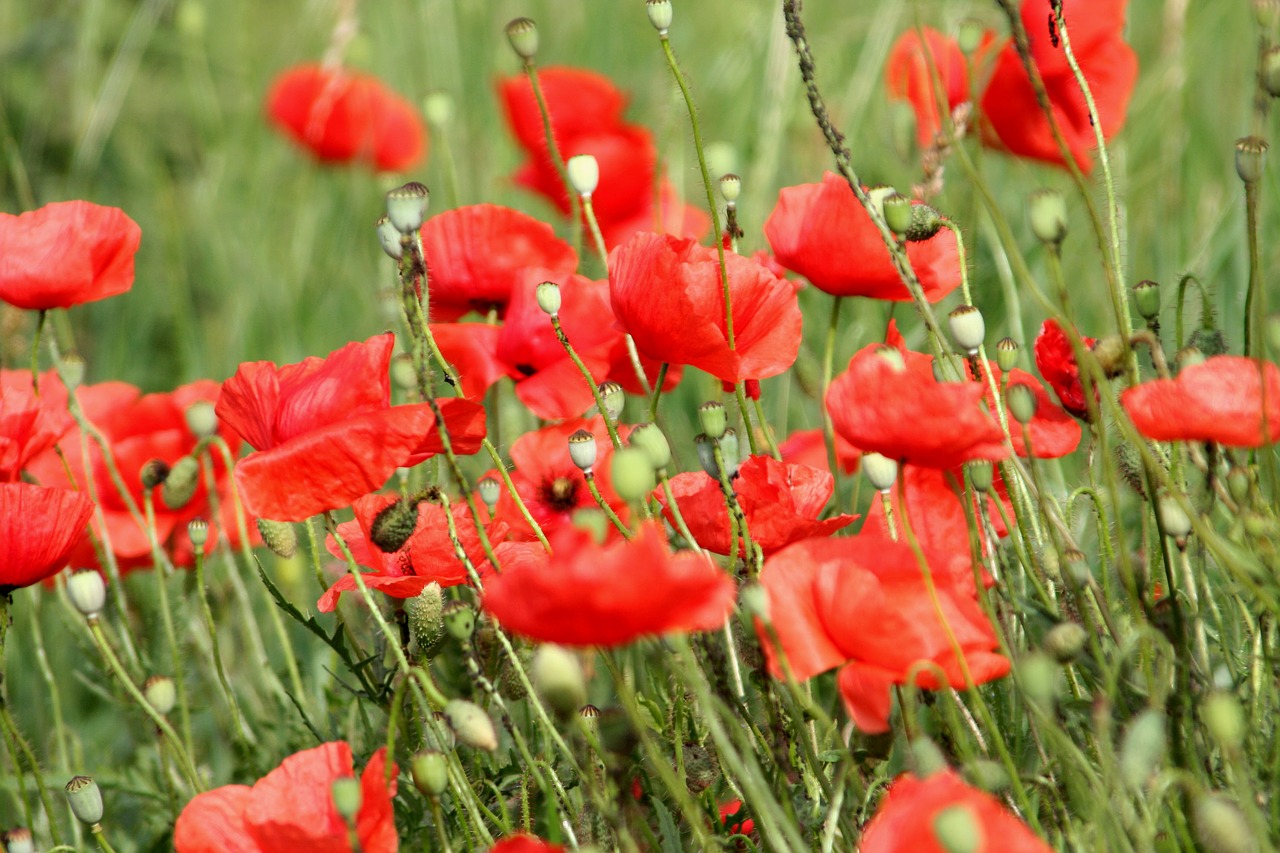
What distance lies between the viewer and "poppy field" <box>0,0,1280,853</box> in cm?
74

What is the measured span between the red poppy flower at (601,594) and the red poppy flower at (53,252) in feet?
2.24

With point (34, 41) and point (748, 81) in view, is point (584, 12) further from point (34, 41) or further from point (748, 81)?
point (34, 41)

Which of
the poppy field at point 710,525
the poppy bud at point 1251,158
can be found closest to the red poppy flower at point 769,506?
the poppy field at point 710,525

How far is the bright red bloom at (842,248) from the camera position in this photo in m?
1.05

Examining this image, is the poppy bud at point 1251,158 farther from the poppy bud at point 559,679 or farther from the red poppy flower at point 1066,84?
the red poppy flower at point 1066,84

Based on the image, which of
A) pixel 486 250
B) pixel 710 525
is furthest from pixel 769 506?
pixel 486 250

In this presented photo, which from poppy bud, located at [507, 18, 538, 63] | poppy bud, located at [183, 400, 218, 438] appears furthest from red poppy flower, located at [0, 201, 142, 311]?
poppy bud, located at [507, 18, 538, 63]

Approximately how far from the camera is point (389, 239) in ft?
2.96

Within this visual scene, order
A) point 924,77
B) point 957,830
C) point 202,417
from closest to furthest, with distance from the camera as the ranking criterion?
point 957,830 < point 202,417 < point 924,77

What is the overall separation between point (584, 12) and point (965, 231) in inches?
69.6

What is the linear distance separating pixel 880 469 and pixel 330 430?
343mm

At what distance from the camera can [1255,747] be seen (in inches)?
33.1

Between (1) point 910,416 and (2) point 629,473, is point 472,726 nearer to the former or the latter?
(2) point 629,473

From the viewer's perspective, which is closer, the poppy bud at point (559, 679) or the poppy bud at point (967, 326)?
the poppy bud at point (559, 679)
